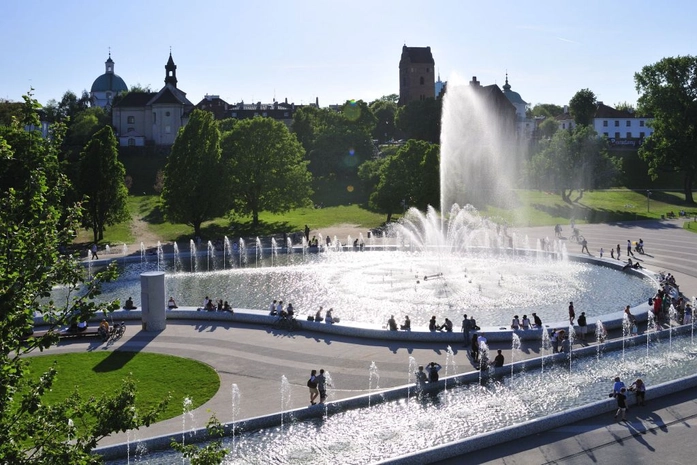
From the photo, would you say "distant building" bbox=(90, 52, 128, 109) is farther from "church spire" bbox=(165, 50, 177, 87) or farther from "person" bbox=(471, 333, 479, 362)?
"person" bbox=(471, 333, 479, 362)

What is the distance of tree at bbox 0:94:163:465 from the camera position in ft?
34.0

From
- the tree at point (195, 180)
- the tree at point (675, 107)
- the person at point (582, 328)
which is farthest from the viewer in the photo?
the tree at point (675, 107)

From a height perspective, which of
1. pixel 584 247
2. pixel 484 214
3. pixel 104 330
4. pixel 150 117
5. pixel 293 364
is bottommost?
pixel 293 364

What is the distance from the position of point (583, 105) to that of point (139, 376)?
395 ft

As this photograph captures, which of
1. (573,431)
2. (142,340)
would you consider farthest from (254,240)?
(573,431)

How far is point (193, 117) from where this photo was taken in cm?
6662

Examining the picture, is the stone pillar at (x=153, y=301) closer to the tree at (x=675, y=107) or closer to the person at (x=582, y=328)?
the person at (x=582, y=328)

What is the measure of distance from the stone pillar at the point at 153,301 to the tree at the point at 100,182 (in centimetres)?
3427

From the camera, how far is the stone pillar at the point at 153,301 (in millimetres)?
32594

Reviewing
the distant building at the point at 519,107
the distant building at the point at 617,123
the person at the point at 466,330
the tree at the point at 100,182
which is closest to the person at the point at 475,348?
the person at the point at 466,330

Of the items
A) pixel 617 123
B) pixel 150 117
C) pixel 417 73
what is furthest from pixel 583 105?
pixel 150 117

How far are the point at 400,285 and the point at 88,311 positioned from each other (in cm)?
3234

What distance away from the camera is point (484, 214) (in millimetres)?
79438

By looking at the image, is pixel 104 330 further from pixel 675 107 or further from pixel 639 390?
pixel 675 107
